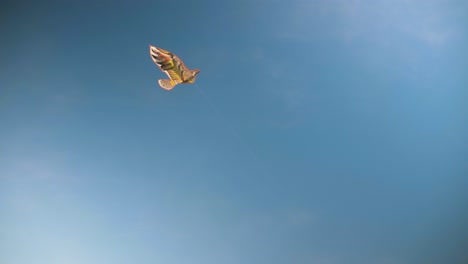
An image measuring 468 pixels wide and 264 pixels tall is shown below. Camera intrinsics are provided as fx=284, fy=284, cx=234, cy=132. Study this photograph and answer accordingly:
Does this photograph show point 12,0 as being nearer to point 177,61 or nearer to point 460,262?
point 177,61

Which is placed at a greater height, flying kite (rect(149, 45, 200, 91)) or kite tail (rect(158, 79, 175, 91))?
kite tail (rect(158, 79, 175, 91))

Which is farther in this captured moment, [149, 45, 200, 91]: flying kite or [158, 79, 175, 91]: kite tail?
[158, 79, 175, 91]: kite tail

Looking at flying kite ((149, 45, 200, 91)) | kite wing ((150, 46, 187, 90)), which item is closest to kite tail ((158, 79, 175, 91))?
flying kite ((149, 45, 200, 91))

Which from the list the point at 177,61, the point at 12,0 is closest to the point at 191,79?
the point at 177,61

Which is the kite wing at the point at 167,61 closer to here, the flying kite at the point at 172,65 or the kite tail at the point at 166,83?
the flying kite at the point at 172,65

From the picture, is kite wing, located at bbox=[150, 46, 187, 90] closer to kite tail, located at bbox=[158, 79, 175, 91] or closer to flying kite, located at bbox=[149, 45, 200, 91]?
flying kite, located at bbox=[149, 45, 200, 91]

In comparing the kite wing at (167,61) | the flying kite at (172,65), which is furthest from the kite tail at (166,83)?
the kite wing at (167,61)

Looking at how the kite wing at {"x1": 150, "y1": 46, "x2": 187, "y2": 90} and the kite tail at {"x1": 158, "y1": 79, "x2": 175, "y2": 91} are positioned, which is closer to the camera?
the kite wing at {"x1": 150, "y1": 46, "x2": 187, "y2": 90}

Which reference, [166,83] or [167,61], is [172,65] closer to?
[167,61]
